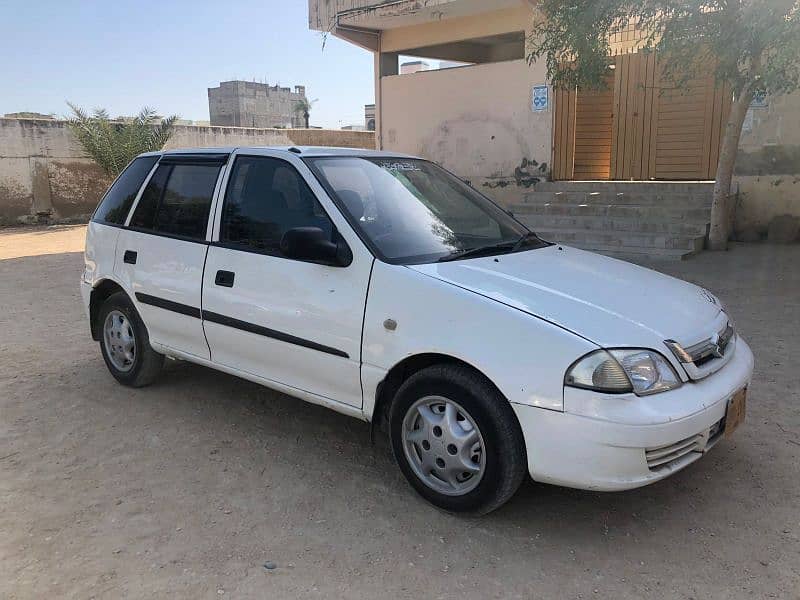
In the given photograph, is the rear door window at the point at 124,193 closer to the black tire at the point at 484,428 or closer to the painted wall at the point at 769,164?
the black tire at the point at 484,428

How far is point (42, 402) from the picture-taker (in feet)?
15.4

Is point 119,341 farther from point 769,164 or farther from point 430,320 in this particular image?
point 769,164

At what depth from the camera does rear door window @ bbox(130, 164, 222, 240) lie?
4207mm

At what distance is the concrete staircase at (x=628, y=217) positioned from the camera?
9.72 m

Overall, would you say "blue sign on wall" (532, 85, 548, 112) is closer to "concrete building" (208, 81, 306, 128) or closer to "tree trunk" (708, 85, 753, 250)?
"tree trunk" (708, 85, 753, 250)

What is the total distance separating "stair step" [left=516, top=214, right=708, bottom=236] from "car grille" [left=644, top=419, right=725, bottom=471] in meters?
7.60

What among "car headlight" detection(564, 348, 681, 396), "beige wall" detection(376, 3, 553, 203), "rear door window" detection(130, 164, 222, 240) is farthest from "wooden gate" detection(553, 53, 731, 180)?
"car headlight" detection(564, 348, 681, 396)

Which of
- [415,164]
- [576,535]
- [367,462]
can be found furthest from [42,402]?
[576,535]

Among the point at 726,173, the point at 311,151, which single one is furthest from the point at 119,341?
the point at 726,173

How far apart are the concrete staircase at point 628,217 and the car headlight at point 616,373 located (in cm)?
708

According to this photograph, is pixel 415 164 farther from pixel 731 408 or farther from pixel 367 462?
pixel 731 408

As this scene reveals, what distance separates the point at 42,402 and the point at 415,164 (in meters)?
3.08

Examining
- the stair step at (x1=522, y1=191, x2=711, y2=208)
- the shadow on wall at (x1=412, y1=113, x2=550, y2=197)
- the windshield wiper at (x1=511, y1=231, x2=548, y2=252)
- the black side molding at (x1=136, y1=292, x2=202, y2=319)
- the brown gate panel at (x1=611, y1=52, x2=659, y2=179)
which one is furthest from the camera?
the shadow on wall at (x1=412, y1=113, x2=550, y2=197)

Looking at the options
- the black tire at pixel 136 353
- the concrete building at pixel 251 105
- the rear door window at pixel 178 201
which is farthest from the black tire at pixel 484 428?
the concrete building at pixel 251 105
